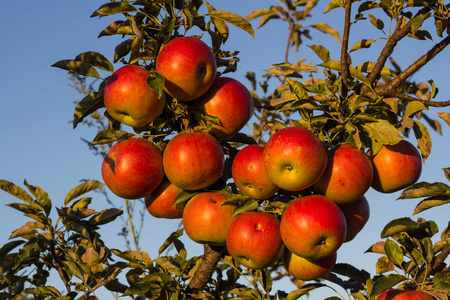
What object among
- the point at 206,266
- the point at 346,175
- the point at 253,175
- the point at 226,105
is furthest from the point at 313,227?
the point at 206,266

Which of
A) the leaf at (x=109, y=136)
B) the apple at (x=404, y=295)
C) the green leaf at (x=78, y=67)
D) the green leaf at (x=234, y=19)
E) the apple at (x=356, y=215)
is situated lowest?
the apple at (x=404, y=295)

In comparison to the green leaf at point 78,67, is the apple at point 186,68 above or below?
below

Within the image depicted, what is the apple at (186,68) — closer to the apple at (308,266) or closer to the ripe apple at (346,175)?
the ripe apple at (346,175)

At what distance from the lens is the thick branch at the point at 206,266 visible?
2760 millimetres

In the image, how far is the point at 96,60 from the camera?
2.58 m

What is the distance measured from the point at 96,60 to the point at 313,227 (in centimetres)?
141

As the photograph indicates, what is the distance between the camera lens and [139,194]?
2.53 m

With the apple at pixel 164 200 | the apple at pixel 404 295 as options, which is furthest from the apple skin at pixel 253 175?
the apple at pixel 404 295

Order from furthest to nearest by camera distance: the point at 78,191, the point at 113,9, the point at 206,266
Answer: the point at 78,191, the point at 206,266, the point at 113,9

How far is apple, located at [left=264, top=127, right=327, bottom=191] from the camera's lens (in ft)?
7.11

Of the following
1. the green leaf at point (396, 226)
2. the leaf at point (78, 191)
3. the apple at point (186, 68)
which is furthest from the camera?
the leaf at point (78, 191)

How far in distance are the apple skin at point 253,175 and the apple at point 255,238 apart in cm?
11

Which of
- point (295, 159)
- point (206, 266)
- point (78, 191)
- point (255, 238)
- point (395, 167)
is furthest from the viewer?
point (78, 191)

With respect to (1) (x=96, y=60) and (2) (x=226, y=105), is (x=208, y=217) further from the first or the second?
(1) (x=96, y=60)
